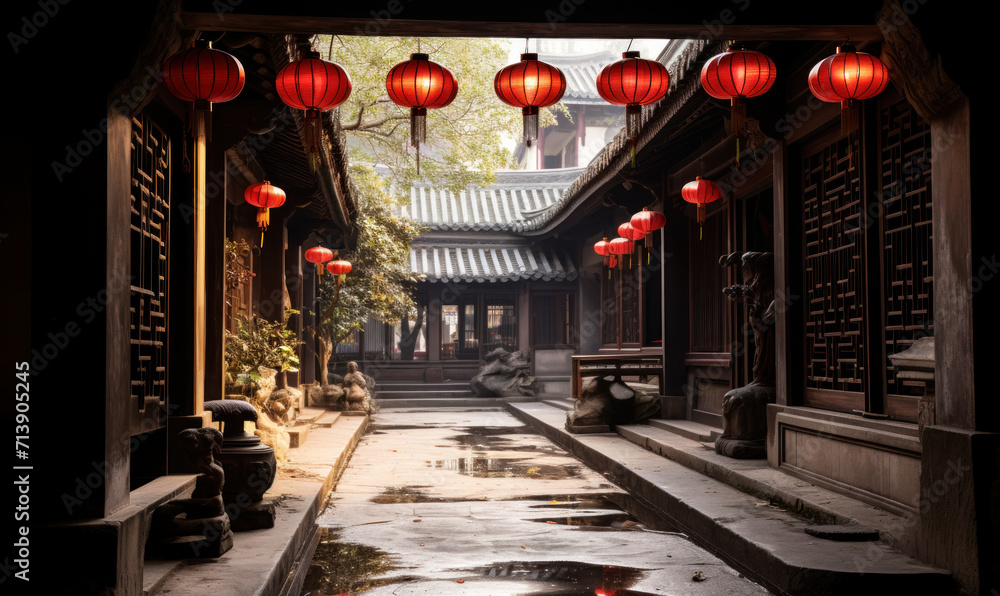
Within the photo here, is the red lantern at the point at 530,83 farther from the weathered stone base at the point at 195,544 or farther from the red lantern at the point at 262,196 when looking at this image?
the red lantern at the point at 262,196

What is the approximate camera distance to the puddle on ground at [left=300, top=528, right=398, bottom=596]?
5227mm

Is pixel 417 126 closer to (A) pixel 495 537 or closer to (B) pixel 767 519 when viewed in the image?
(A) pixel 495 537

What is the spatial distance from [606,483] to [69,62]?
7271 mm

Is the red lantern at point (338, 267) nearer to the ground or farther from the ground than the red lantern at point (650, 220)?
nearer to the ground

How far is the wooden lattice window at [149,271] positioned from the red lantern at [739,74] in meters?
4.19

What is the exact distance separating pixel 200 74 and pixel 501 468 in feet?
21.6

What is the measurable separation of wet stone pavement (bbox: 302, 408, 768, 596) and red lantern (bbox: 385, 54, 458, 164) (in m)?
3.24

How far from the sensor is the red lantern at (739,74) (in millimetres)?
6805

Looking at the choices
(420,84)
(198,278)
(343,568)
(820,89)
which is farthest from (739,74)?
(343,568)

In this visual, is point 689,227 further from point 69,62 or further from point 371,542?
point 69,62

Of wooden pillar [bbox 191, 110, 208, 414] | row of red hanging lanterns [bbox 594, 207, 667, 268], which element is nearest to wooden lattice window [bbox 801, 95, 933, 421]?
row of red hanging lanterns [bbox 594, 207, 667, 268]

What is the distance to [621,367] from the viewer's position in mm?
13273

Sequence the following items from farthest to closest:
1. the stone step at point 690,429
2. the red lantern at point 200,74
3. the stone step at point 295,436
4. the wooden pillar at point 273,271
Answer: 1. the wooden pillar at point 273,271
2. the stone step at point 295,436
3. the stone step at point 690,429
4. the red lantern at point 200,74

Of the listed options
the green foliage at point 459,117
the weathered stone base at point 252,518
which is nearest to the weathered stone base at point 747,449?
the weathered stone base at point 252,518
